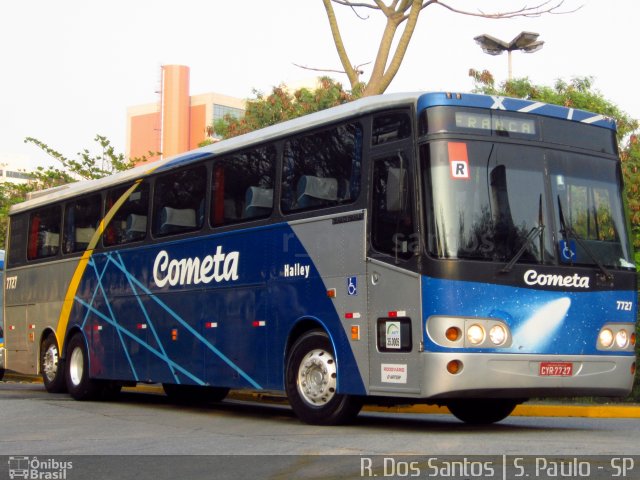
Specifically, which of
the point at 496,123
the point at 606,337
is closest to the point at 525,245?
the point at 496,123

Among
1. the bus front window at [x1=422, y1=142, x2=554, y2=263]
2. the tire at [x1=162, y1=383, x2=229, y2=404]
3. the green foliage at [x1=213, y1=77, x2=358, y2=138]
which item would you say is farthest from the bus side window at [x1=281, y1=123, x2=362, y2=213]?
the green foliage at [x1=213, y1=77, x2=358, y2=138]

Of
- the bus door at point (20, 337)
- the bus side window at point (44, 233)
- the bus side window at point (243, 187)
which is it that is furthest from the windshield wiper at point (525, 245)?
the bus door at point (20, 337)

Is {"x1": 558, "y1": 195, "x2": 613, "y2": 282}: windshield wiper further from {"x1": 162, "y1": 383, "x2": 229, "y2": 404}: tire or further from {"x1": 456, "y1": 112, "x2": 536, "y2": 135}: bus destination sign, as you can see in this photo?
{"x1": 162, "y1": 383, "x2": 229, "y2": 404}: tire

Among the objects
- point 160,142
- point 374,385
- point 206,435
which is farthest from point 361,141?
point 160,142

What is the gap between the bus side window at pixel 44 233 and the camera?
63.5ft

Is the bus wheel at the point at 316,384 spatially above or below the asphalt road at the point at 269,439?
above

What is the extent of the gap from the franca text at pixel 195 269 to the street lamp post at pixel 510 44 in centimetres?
2353

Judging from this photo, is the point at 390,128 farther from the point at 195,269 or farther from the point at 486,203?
the point at 195,269

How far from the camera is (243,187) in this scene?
13.8 meters

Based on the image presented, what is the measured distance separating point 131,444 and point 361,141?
3952mm

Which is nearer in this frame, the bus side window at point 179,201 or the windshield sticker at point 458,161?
the windshield sticker at point 458,161

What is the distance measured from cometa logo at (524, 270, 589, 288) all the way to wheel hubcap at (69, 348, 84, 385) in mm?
9388

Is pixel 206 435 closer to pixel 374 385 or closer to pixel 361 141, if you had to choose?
pixel 374 385

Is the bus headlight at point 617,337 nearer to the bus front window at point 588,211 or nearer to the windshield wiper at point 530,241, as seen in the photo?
the bus front window at point 588,211
